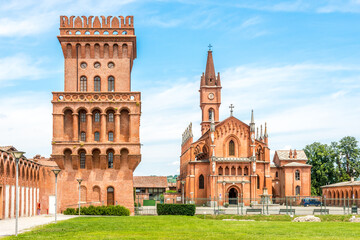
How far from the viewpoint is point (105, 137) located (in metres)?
50.9

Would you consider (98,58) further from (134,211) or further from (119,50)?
(134,211)

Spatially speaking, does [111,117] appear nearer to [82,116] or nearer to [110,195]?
[82,116]

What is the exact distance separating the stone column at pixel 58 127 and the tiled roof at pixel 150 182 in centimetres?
6677

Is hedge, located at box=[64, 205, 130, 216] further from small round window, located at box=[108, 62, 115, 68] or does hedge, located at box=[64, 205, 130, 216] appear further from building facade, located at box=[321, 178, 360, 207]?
building facade, located at box=[321, 178, 360, 207]

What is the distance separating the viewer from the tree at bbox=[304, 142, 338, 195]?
103 metres

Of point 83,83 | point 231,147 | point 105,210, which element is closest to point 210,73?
point 231,147

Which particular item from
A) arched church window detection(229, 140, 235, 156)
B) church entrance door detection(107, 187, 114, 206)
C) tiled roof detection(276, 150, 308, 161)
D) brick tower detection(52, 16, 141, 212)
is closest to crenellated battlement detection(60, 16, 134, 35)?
brick tower detection(52, 16, 141, 212)

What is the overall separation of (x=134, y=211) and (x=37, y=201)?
1088 centimetres

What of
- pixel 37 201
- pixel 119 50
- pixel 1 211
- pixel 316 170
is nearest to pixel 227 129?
pixel 316 170

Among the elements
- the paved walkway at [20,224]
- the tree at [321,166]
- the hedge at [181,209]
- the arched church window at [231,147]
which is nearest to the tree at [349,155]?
the tree at [321,166]

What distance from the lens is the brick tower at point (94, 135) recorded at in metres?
50.4

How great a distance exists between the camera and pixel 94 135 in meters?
52.0

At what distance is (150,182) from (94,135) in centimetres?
6823

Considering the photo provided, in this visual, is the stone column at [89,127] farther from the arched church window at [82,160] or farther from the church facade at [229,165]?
the church facade at [229,165]
